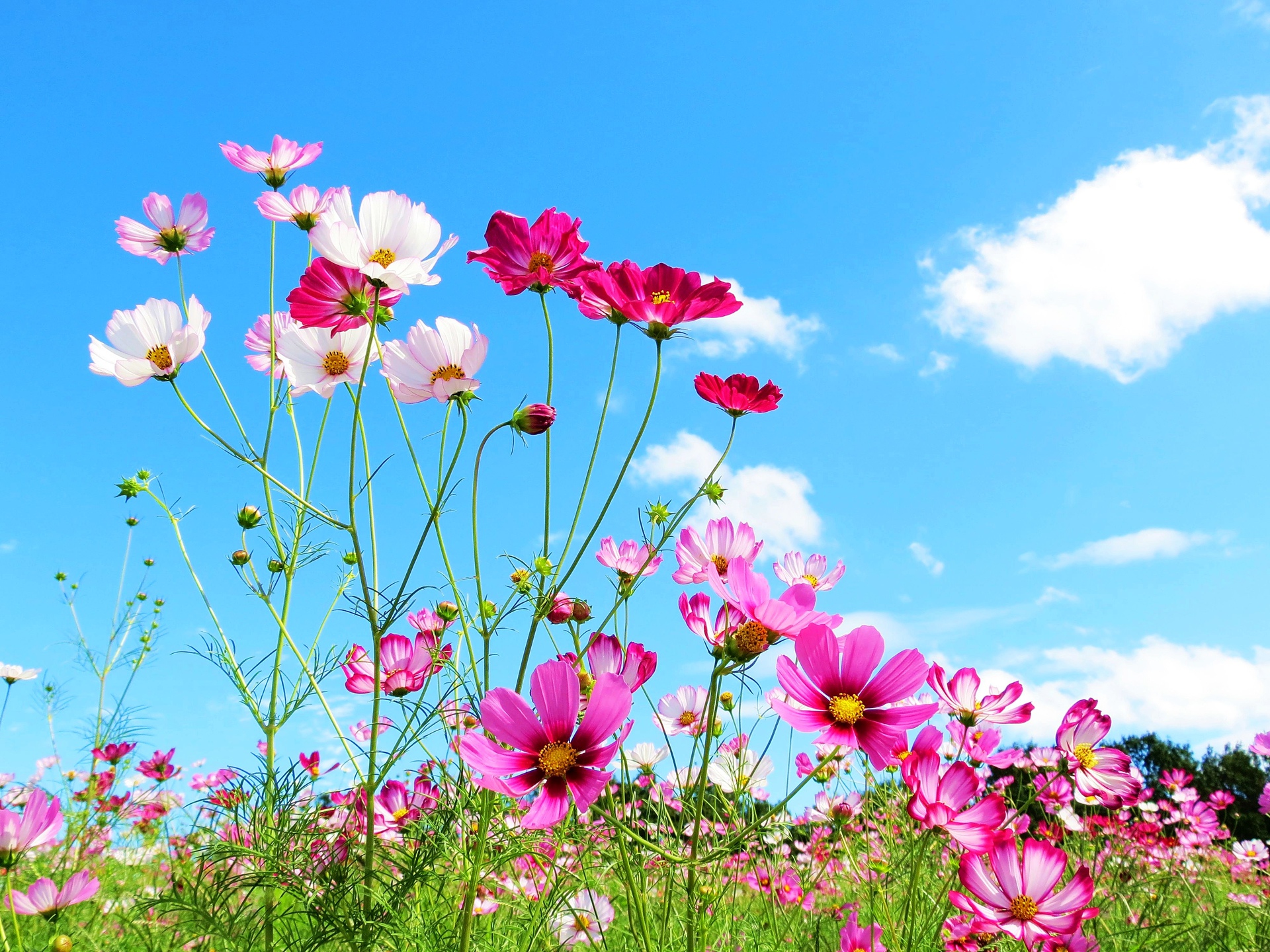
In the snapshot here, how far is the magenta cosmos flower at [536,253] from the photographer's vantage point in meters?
1.15

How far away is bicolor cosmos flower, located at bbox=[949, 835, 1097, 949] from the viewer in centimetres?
114

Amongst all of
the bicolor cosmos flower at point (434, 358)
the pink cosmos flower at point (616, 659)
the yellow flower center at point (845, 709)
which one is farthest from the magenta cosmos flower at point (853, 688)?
the bicolor cosmos flower at point (434, 358)

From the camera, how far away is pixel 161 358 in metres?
1.37

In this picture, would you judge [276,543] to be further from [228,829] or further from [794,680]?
[794,680]

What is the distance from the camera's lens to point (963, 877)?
3.74 feet

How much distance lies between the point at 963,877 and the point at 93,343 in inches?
64.9

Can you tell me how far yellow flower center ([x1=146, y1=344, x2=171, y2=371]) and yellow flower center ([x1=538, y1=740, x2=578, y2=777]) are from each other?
96 centimetres

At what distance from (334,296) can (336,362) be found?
200 mm

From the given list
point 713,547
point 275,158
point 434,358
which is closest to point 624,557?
point 713,547

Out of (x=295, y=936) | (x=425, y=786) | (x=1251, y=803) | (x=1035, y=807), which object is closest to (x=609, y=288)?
(x=425, y=786)

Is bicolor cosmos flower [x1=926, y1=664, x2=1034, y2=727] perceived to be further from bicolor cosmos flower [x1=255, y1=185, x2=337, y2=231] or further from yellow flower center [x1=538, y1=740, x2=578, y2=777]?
bicolor cosmos flower [x1=255, y1=185, x2=337, y2=231]

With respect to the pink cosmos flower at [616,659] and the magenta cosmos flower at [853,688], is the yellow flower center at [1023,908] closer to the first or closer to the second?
the magenta cosmos flower at [853,688]

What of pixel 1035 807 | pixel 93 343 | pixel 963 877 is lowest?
pixel 963 877

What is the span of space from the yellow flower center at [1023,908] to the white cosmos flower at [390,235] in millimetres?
1175
